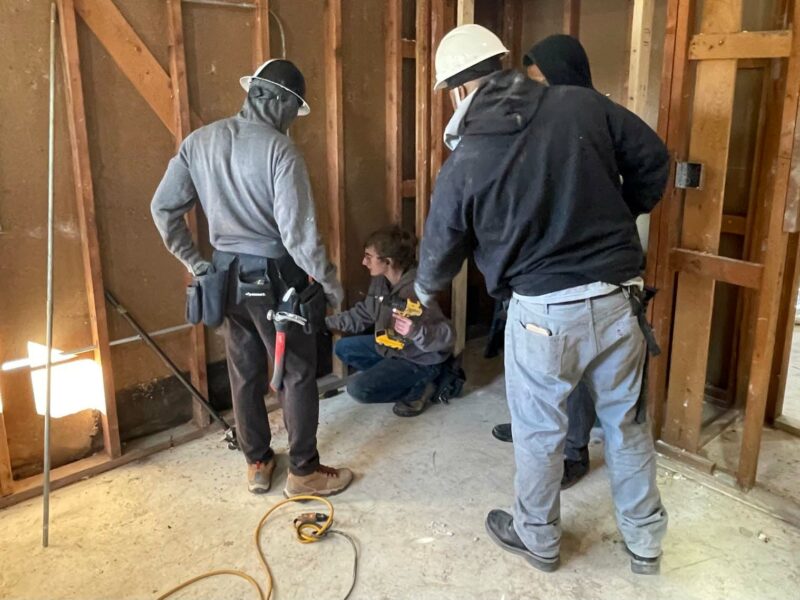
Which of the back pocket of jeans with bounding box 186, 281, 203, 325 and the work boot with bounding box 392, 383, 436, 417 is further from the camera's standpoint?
the work boot with bounding box 392, 383, 436, 417

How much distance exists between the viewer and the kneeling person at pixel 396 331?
10.8 ft

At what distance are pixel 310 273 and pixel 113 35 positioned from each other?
4.12 ft

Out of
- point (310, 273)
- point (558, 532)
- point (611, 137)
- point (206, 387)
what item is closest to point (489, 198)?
point (611, 137)

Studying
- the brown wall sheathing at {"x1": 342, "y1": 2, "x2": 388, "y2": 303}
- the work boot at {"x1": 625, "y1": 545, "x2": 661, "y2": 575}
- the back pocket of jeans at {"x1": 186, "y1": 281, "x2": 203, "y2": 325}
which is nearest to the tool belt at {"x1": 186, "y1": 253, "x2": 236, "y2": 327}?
the back pocket of jeans at {"x1": 186, "y1": 281, "x2": 203, "y2": 325}

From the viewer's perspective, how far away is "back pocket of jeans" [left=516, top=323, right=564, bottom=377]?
1980 mm

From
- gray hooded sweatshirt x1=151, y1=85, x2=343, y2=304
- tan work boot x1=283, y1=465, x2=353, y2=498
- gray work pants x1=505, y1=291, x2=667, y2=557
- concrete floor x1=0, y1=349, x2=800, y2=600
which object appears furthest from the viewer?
tan work boot x1=283, y1=465, x2=353, y2=498

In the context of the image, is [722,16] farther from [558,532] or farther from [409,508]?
[409,508]

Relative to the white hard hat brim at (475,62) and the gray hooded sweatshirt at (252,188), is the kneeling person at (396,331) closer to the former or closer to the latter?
the gray hooded sweatshirt at (252,188)

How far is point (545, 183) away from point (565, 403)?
2.30 ft

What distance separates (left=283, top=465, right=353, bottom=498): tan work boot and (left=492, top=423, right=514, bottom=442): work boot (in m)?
0.78

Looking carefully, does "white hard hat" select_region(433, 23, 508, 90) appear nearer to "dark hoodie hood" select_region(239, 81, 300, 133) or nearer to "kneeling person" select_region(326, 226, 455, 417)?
"dark hoodie hood" select_region(239, 81, 300, 133)

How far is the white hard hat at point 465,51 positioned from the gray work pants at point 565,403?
718 millimetres

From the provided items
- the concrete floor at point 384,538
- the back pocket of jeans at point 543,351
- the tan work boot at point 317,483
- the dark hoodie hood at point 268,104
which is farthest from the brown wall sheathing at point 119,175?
the back pocket of jeans at point 543,351

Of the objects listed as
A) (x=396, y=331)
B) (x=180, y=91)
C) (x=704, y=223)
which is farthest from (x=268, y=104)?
(x=704, y=223)
